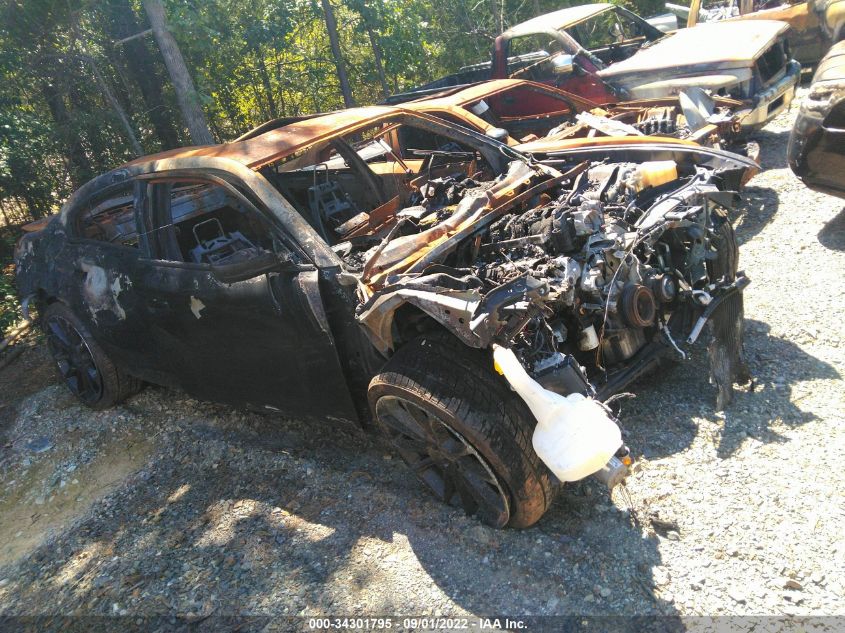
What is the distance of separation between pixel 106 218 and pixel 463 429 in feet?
9.92

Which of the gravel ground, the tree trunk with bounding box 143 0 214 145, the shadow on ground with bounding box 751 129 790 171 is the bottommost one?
the shadow on ground with bounding box 751 129 790 171

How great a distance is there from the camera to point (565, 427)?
2.41m

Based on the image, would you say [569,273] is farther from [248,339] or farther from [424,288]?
[248,339]

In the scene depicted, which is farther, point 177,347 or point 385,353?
point 177,347

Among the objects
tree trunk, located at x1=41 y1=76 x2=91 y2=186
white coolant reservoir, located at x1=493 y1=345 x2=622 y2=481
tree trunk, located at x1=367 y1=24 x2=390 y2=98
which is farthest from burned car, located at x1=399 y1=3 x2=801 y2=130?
white coolant reservoir, located at x1=493 y1=345 x2=622 y2=481

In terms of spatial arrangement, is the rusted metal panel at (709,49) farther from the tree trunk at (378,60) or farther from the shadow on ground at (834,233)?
the tree trunk at (378,60)

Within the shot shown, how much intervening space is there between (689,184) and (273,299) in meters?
2.33

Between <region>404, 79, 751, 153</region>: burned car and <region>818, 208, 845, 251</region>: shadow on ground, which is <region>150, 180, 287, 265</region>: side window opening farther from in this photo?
<region>818, 208, 845, 251</region>: shadow on ground

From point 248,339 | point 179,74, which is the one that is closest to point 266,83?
point 179,74

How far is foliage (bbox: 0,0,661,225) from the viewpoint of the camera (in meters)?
7.25

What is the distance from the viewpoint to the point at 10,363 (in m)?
5.74

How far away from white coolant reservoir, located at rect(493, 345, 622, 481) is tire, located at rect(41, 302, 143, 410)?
3.03 meters

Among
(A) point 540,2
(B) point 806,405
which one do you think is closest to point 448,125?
(B) point 806,405

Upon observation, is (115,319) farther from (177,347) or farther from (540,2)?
(540,2)
